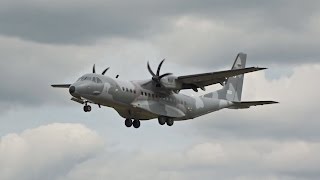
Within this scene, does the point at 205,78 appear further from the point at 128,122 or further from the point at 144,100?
the point at 128,122

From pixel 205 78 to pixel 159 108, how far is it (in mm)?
4575

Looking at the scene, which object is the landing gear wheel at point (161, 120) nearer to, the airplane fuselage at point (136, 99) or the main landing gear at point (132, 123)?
the airplane fuselage at point (136, 99)

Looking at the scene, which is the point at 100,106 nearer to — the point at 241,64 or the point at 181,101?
the point at 181,101

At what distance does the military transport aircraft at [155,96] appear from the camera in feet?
266

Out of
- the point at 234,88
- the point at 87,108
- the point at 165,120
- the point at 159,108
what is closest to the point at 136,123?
the point at 165,120

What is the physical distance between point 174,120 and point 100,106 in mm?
7704

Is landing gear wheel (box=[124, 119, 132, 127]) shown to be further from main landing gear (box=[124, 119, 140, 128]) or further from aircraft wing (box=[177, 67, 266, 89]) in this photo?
aircraft wing (box=[177, 67, 266, 89])

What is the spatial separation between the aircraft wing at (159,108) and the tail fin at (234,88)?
24.0ft

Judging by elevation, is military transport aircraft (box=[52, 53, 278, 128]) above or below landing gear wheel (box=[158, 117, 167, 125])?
above

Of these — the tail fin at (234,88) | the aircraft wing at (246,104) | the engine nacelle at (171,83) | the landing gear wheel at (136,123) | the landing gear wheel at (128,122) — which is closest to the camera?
the engine nacelle at (171,83)

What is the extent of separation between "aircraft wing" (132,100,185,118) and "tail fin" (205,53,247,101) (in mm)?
7303

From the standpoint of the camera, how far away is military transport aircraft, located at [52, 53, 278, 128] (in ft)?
266

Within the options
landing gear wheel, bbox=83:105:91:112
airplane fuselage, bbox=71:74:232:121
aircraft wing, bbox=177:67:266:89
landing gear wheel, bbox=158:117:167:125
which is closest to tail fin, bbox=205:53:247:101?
airplane fuselage, bbox=71:74:232:121

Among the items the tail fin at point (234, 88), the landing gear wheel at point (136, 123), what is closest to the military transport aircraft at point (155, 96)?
the landing gear wheel at point (136, 123)
